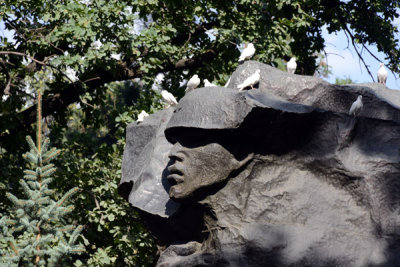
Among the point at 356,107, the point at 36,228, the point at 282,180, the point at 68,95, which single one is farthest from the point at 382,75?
the point at 68,95

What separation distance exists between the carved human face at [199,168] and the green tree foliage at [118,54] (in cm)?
468

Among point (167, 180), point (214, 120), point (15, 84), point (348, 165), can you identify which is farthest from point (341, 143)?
point (15, 84)

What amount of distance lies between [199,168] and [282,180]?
2.29 ft

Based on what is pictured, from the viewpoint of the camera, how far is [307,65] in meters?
11.7

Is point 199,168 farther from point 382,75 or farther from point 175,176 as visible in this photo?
point 382,75

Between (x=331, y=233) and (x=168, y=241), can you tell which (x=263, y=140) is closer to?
(x=331, y=233)

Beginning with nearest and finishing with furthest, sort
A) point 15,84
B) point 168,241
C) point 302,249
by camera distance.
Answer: point 302,249 < point 168,241 < point 15,84

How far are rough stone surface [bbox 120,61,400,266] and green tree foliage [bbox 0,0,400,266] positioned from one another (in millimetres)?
4449

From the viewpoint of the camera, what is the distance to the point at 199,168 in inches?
199

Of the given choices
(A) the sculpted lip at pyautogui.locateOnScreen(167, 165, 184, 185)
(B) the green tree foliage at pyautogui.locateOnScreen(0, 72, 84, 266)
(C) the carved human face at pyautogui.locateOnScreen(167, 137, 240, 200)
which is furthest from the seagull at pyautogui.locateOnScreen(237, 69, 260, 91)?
(B) the green tree foliage at pyautogui.locateOnScreen(0, 72, 84, 266)

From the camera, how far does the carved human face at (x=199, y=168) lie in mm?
5062

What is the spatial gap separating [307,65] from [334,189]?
670 cm

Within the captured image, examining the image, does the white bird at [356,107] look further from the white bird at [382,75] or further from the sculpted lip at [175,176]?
the sculpted lip at [175,176]

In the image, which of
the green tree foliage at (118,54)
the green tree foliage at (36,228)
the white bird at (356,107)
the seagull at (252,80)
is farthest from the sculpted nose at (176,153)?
the green tree foliage at (118,54)
